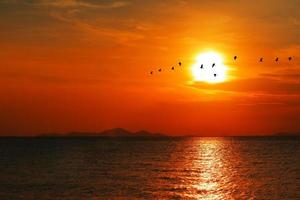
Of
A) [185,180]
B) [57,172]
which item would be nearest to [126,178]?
[185,180]

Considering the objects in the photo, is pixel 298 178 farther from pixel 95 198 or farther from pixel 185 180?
pixel 95 198

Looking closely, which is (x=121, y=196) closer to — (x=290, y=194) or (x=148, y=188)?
(x=148, y=188)

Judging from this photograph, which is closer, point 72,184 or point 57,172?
point 72,184

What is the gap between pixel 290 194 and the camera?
5319cm

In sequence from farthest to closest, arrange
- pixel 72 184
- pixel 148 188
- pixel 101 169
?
1. pixel 101 169
2. pixel 72 184
3. pixel 148 188

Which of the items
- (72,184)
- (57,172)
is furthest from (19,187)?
(57,172)

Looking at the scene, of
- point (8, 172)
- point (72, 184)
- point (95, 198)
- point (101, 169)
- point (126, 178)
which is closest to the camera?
point (95, 198)

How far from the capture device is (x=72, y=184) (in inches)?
2440

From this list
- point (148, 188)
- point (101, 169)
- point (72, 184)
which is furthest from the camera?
point (101, 169)

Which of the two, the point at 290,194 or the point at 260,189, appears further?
the point at 260,189

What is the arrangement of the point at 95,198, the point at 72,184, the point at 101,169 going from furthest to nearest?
the point at 101,169 → the point at 72,184 → the point at 95,198

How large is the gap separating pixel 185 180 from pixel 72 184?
14320 mm

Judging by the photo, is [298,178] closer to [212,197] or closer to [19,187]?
[212,197]

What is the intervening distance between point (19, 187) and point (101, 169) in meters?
28.6
